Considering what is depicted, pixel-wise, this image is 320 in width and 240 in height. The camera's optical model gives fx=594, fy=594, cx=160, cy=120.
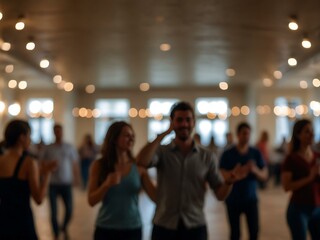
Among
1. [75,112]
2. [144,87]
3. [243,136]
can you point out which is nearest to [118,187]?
[243,136]

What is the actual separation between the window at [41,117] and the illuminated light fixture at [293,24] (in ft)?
46.2

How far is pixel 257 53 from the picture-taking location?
1330 centimetres

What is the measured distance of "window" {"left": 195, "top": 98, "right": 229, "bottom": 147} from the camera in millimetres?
23625

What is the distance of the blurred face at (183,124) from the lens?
12.0 ft

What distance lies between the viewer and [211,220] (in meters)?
10.4

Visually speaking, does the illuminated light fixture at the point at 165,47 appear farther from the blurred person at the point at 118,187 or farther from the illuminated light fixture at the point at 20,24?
the blurred person at the point at 118,187

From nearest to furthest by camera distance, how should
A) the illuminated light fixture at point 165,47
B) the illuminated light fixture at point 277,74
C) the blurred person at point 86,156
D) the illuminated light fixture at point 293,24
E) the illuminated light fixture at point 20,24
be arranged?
the illuminated light fixture at point 20,24 → the illuminated light fixture at point 293,24 → the illuminated light fixture at point 165,47 → the illuminated light fixture at point 277,74 → the blurred person at point 86,156

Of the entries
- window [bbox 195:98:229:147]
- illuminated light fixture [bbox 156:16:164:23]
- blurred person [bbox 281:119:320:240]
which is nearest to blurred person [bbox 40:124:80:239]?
illuminated light fixture [bbox 156:16:164:23]

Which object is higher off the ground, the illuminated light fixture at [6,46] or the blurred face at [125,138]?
the illuminated light fixture at [6,46]

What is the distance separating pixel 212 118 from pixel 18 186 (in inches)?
792

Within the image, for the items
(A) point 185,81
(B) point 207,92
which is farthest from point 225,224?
(B) point 207,92

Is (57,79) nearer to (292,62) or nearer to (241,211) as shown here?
(292,62)

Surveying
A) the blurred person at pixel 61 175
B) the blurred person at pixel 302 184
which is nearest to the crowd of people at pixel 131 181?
the blurred person at pixel 302 184

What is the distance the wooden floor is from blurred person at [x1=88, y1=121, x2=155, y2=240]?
163 inches
